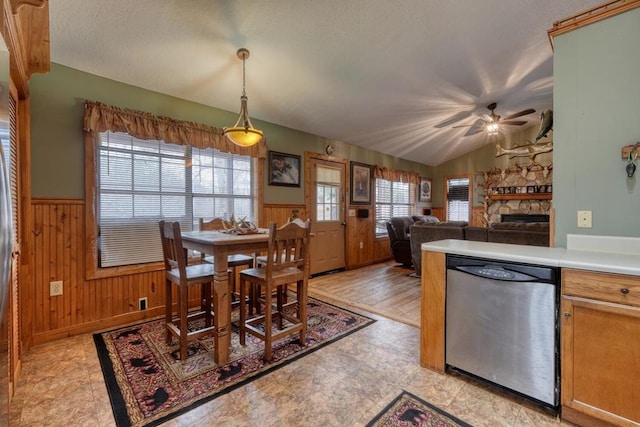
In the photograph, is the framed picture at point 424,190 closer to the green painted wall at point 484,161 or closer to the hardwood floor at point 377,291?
the green painted wall at point 484,161

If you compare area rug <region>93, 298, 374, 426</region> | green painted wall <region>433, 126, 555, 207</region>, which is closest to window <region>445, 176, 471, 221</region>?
green painted wall <region>433, 126, 555, 207</region>

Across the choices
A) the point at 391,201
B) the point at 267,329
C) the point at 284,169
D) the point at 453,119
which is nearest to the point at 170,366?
the point at 267,329

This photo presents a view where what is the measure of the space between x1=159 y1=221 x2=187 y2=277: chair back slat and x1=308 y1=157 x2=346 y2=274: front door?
2.51 m

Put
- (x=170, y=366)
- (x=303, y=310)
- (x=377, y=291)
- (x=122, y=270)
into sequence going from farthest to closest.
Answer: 1. (x=377, y=291)
2. (x=122, y=270)
3. (x=303, y=310)
4. (x=170, y=366)

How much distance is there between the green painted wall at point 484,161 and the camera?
6605 mm

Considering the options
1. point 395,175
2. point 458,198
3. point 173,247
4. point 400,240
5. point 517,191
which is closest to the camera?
point 173,247

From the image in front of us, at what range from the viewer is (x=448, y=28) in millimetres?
2557

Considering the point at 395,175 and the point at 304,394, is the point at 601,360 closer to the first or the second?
the point at 304,394

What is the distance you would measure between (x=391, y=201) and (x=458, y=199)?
7.46 ft

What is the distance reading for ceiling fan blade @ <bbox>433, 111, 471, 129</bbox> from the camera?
15.6 ft

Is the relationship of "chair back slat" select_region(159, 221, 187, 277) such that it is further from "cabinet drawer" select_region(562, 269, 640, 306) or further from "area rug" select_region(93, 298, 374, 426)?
"cabinet drawer" select_region(562, 269, 640, 306)

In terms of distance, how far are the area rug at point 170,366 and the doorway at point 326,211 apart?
6.55 ft

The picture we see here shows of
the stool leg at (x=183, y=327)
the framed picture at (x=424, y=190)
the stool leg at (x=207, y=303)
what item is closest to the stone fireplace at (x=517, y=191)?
the framed picture at (x=424, y=190)

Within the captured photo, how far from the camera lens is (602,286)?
141 cm
